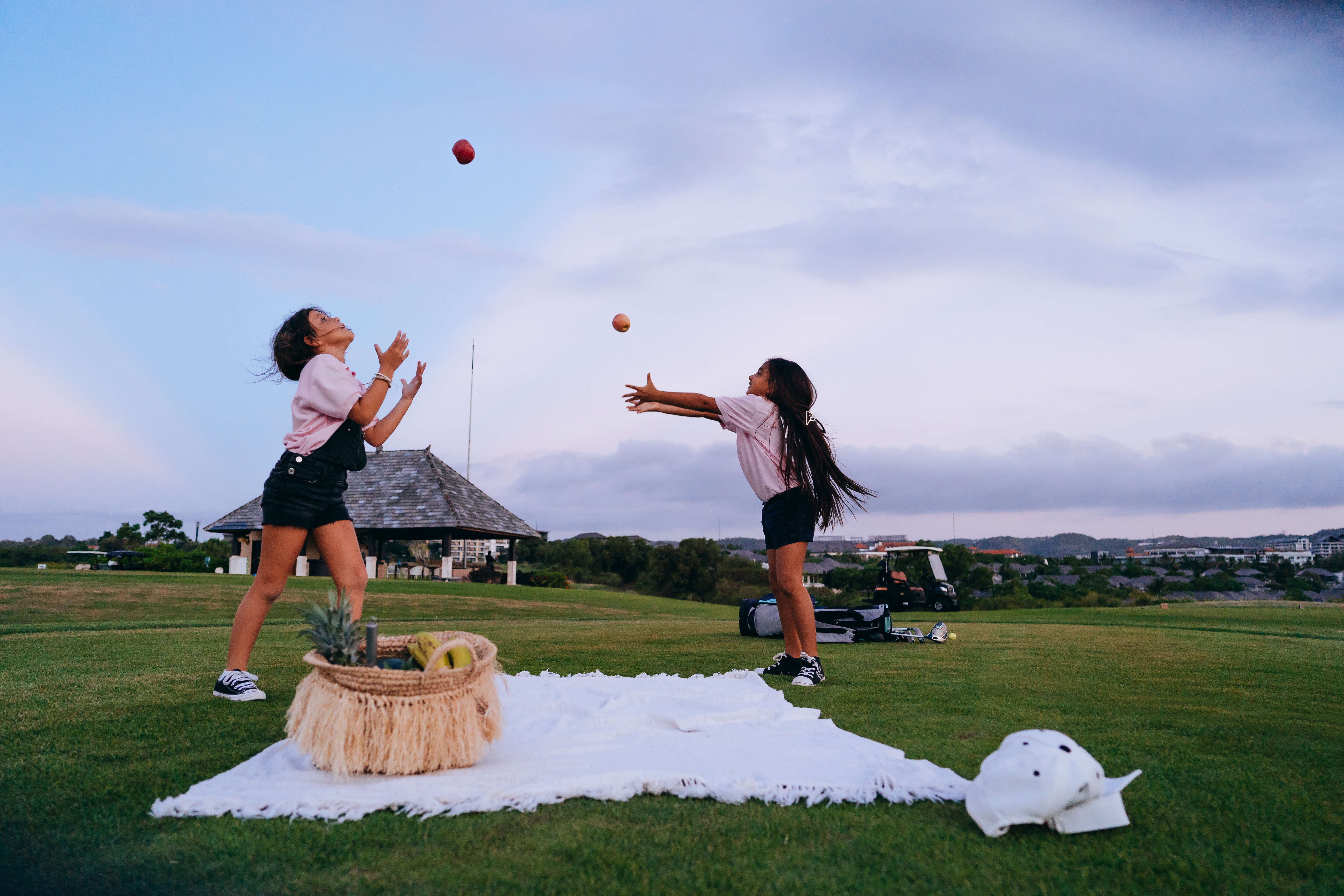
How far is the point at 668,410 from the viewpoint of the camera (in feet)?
16.9

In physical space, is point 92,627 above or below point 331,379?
below

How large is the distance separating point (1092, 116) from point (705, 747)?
1264cm

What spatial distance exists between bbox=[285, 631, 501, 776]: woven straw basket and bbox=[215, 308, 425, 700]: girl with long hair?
53.6 inches

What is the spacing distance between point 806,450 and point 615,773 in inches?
119

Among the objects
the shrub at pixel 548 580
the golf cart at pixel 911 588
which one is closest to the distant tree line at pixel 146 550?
the shrub at pixel 548 580

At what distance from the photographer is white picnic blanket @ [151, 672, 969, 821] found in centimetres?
221

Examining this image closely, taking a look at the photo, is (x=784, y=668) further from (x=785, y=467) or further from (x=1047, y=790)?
(x=1047, y=790)

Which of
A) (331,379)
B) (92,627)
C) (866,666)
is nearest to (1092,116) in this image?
(866,666)

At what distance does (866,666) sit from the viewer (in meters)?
5.54

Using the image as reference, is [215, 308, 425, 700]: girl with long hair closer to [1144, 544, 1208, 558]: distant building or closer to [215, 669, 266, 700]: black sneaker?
[215, 669, 266, 700]: black sneaker

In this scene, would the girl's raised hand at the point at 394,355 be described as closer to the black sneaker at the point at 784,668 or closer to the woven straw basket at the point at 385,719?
the woven straw basket at the point at 385,719

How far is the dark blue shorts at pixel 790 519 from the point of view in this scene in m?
4.96

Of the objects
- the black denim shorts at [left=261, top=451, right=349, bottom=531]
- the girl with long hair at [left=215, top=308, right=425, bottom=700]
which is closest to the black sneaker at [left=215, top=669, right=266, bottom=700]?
the girl with long hair at [left=215, top=308, right=425, bottom=700]

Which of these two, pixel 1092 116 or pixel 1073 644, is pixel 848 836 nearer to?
pixel 1073 644
